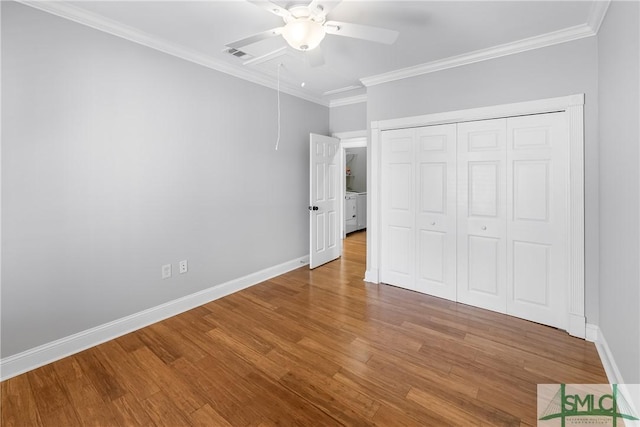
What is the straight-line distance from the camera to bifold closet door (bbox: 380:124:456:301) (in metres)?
3.10

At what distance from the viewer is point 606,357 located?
6.61ft

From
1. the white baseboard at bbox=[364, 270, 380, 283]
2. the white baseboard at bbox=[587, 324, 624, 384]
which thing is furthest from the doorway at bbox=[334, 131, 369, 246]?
the white baseboard at bbox=[587, 324, 624, 384]

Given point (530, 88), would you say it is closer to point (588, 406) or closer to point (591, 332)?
point (591, 332)

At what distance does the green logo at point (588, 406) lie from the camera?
1.58m

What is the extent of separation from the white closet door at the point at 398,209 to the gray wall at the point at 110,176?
162 centimetres

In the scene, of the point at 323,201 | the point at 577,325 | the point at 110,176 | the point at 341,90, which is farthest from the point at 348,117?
the point at 577,325

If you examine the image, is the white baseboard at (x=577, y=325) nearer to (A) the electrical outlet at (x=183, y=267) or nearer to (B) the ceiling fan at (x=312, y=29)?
(B) the ceiling fan at (x=312, y=29)

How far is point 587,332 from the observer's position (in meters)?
2.36

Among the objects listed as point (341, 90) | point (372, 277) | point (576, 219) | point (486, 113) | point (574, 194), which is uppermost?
point (341, 90)

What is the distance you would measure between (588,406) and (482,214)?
1655 millimetres

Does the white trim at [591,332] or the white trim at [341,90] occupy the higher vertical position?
the white trim at [341,90]

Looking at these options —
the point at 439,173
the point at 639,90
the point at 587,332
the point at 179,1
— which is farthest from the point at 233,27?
the point at 587,332

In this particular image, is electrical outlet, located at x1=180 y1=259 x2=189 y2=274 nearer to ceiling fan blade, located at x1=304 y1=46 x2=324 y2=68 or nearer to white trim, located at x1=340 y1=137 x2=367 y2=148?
ceiling fan blade, located at x1=304 y1=46 x2=324 y2=68

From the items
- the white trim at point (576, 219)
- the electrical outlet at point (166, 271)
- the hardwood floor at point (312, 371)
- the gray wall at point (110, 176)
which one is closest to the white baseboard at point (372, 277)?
the hardwood floor at point (312, 371)
